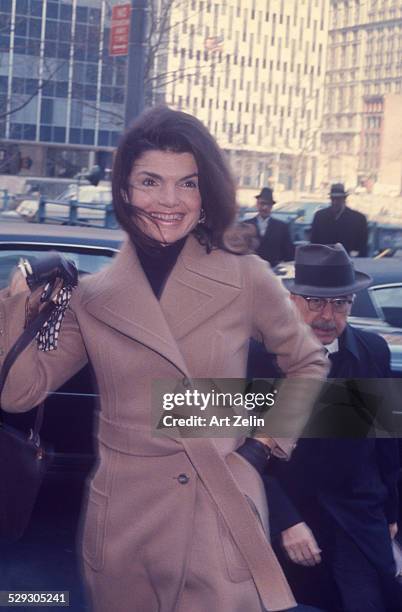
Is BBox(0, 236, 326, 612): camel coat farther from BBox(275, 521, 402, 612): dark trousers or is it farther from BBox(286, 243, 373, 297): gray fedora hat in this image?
BBox(286, 243, 373, 297): gray fedora hat

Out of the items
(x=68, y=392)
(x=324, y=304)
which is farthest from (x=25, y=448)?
(x=68, y=392)

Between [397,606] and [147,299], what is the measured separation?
1.20 meters

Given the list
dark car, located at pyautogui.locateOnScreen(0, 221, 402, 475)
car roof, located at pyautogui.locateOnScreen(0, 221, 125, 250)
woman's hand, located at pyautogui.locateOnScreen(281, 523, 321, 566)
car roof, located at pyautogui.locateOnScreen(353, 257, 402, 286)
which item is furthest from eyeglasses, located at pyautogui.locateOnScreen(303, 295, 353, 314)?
car roof, located at pyautogui.locateOnScreen(353, 257, 402, 286)

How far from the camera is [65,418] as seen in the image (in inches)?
178

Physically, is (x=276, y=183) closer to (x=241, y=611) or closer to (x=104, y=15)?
(x=104, y=15)

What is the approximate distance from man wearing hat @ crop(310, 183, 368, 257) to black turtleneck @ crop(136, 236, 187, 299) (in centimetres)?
756

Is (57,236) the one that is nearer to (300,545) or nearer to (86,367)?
(86,367)

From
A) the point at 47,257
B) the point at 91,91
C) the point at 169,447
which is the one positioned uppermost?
the point at 91,91

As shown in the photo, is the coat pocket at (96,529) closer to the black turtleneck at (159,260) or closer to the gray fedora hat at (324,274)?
the black turtleneck at (159,260)

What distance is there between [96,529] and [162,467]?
18 cm

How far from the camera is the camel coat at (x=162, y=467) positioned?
1.92 m

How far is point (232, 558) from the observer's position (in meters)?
1.94

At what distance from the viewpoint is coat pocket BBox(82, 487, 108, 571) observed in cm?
196

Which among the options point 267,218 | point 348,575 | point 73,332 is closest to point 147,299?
point 73,332
